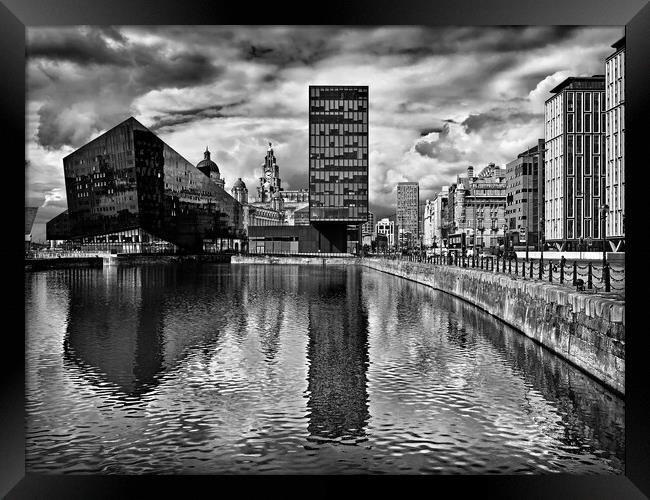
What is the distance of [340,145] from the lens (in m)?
111

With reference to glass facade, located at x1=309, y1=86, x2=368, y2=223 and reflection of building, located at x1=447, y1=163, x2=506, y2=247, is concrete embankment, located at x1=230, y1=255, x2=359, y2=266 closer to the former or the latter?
glass facade, located at x1=309, y1=86, x2=368, y2=223

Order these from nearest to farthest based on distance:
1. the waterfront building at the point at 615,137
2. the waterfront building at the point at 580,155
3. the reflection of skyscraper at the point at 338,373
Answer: the reflection of skyscraper at the point at 338,373 → the waterfront building at the point at 615,137 → the waterfront building at the point at 580,155

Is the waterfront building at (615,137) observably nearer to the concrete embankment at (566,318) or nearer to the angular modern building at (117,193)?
the concrete embankment at (566,318)

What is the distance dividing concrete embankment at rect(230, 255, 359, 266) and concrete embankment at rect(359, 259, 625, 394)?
7316 cm

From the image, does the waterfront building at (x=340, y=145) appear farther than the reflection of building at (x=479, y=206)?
No

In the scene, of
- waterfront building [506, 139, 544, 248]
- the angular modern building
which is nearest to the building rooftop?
waterfront building [506, 139, 544, 248]

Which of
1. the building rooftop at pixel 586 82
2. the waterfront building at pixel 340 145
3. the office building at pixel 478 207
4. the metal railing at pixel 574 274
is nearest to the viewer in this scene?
the metal railing at pixel 574 274

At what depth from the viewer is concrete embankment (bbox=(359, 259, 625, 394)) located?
44.1 ft

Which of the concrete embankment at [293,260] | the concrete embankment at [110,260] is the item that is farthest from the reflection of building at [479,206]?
the concrete embankment at [110,260]

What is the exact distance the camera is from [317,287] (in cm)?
4734

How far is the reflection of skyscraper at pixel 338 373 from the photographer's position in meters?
11.7

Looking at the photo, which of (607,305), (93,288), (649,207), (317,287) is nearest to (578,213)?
(317,287)

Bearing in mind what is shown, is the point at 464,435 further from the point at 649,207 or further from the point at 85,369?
the point at 85,369

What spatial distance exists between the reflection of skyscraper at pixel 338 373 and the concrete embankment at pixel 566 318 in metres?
5.54
